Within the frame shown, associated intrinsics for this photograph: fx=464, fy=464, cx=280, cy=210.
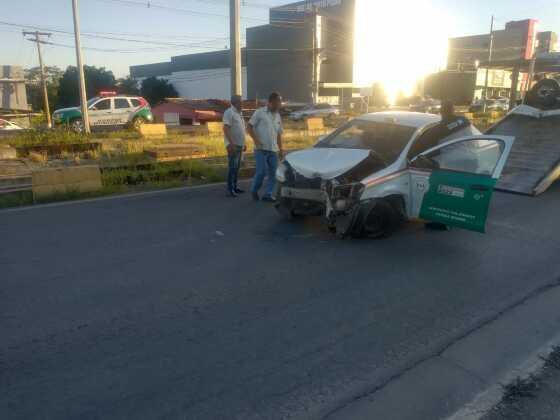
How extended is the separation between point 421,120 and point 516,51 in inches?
3025

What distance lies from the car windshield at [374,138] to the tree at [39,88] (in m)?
59.4

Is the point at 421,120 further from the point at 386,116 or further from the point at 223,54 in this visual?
the point at 223,54

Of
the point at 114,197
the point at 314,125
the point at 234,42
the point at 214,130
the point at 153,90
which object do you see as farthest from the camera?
the point at 153,90

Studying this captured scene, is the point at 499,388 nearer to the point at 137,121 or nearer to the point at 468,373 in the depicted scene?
the point at 468,373

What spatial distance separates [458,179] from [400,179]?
0.73 metres

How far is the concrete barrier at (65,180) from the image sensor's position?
8.00m

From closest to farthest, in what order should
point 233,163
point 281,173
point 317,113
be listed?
point 281,173, point 233,163, point 317,113

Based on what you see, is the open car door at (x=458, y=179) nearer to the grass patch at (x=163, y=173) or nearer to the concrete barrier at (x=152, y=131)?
the grass patch at (x=163, y=173)

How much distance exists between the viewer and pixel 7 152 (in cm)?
1202

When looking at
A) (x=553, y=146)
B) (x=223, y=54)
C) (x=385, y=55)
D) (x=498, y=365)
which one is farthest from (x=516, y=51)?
(x=498, y=365)

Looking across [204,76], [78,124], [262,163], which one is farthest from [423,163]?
[204,76]

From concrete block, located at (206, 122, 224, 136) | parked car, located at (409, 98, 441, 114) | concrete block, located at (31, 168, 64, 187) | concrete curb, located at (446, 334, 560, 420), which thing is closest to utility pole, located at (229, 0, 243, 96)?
concrete block, located at (31, 168, 64, 187)

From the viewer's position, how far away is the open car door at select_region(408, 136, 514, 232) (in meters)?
5.30

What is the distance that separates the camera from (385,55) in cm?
6469
